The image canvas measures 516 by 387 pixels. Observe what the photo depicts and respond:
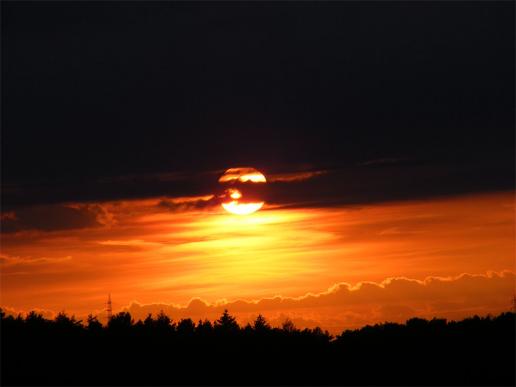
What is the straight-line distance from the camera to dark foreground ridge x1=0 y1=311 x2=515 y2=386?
104m

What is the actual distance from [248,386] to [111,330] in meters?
32.7

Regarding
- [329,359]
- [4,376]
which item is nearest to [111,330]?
[329,359]

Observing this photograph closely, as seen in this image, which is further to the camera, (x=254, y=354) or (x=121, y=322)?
(x=121, y=322)

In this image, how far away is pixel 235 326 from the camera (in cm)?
15088

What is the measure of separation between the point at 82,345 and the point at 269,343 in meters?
22.4

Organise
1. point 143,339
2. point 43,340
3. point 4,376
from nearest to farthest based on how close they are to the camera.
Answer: point 4,376 < point 43,340 < point 143,339

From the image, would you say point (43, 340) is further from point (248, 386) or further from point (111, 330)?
point (248, 386)

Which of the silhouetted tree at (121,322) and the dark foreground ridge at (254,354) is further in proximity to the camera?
the silhouetted tree at (121,322)

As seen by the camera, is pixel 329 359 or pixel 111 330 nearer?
pixel 329 359

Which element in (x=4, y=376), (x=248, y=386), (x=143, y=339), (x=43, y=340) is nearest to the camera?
(x=4, y=376)

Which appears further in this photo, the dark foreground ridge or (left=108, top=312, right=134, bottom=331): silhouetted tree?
(left=108, top=312, right=134, bottom=331): silhouetted tree

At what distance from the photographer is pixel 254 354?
11944 centimetres

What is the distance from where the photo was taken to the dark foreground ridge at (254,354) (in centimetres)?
10381

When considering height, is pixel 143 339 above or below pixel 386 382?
above
